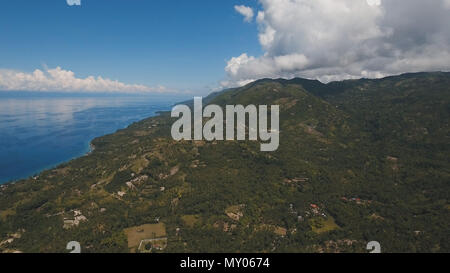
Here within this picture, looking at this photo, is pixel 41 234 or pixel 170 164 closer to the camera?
pixel 41 234

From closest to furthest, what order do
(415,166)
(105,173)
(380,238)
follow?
(380,238) < (105,173) < (415,166)

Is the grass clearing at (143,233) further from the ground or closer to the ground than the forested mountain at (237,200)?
closer to the ground

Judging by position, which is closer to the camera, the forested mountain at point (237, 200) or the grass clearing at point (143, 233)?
the grass clearing at point (143, 233)

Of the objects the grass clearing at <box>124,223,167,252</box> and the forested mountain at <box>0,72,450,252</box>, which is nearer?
the grass clearing at <box>124,223,167,252</box>

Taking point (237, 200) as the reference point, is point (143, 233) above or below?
below

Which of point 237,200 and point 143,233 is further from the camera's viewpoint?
point 237,200

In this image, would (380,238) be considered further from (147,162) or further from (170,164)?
(147,162)

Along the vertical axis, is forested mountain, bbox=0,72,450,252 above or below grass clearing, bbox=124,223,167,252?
above
